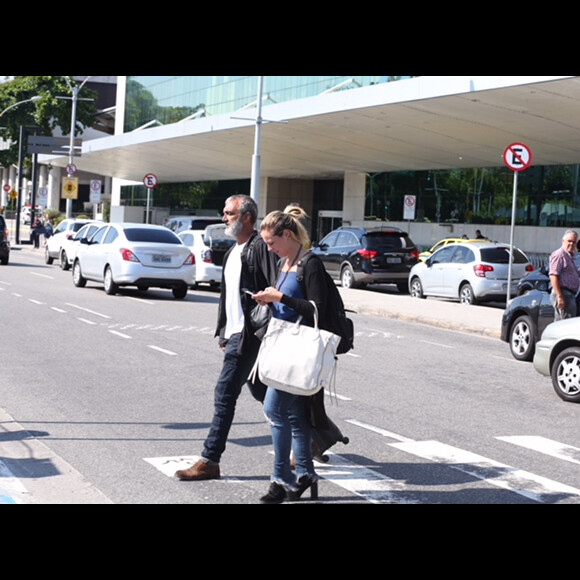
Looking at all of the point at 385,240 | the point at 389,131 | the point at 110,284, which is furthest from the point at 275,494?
the point at 389,131

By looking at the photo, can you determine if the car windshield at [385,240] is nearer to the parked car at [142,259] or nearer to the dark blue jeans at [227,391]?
the parked car at [142,259]

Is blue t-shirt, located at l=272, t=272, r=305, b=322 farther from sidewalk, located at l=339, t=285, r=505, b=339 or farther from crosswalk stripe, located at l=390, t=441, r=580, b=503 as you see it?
sidewalk, located at l=339, t=285, r=505, b=339

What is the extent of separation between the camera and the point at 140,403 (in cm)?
1034

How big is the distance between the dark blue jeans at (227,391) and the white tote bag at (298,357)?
27.9 inches

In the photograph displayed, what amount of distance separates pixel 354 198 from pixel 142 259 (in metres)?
29.5

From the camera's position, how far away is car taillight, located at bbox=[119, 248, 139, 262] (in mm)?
23078

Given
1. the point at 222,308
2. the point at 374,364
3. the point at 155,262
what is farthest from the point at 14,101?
the point at 222,308

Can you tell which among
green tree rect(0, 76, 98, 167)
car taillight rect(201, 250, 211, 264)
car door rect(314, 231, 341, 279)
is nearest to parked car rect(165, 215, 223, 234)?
car door rect(314, 231, 341, 279)

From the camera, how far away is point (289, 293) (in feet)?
22.1

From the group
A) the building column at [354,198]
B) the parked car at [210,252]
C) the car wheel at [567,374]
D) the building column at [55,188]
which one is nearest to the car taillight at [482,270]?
the parked car at [210,252]

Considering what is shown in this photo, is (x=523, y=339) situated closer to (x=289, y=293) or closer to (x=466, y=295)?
(x=289, y=293)
